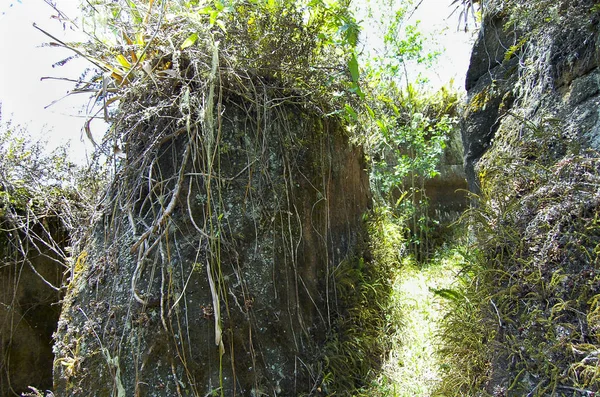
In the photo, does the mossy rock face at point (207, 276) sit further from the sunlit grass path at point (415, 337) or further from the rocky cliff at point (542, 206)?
the rocky cliff at point (542, 206)

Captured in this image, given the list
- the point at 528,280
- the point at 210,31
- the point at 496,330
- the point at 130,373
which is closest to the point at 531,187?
the point at 528,280

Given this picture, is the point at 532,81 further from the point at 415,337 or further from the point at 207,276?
the point at 207,276

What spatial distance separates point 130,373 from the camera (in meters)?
2.36

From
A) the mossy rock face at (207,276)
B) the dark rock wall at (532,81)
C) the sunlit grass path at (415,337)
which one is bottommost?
the sunlit grass path at (415,337)

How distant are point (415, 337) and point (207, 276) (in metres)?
1.57

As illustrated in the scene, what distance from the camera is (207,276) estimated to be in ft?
8.32

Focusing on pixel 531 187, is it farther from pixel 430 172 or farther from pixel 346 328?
pixel 430 172

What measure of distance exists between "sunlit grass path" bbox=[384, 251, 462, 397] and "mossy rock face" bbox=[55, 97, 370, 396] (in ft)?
1.66

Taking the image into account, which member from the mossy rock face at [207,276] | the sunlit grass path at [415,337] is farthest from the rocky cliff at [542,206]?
the mossy rock face at [207,276]

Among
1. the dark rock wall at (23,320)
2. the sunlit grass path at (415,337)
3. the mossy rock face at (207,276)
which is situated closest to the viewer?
the mossy rock face at (207,276)

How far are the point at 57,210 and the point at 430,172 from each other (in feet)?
14.5

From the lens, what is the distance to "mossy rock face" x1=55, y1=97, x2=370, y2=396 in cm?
239

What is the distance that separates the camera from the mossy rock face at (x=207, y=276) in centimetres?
239

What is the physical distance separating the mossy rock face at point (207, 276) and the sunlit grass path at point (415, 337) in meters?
0.51
